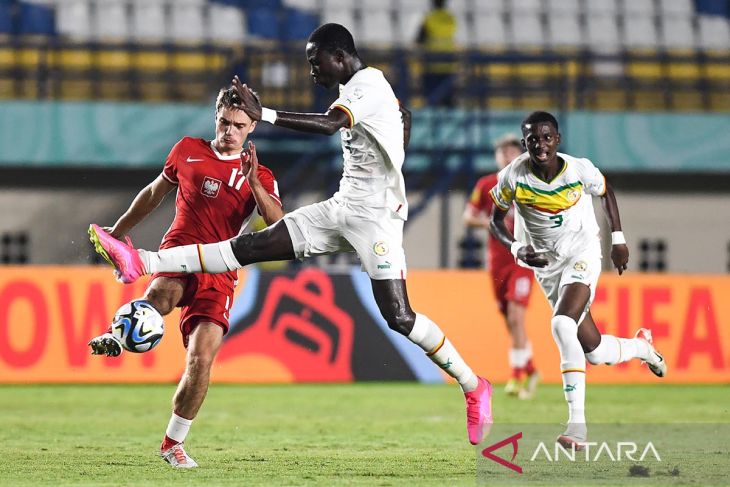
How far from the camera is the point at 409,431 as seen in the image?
877cm

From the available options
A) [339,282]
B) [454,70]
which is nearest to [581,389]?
[339,282]

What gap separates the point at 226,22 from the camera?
19.4 metres

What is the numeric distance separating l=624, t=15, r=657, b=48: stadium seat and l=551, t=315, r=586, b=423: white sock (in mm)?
13896

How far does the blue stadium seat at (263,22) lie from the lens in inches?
762

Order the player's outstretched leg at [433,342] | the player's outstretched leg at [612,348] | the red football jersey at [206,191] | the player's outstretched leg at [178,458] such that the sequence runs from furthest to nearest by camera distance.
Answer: the player's outstretched leg at [612,348], the red football jersey at [206,191], the player's outstretched leg at [433,342], the player's outstretched leg at [178,458]

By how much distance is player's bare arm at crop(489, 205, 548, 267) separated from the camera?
735 centimetres

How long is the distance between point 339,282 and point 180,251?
21.8ft

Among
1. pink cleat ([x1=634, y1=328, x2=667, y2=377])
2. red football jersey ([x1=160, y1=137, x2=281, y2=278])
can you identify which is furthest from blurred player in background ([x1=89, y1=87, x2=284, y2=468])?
pink cleat ([x1=634, y1=328, x2=667, y2=377])

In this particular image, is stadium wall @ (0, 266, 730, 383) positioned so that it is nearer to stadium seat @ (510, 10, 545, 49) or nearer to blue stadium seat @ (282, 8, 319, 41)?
blue stadium seat @ (282, 8, 319, 41)

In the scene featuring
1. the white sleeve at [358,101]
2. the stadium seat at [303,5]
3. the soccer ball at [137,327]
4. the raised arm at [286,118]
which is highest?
the stadium seat at [303,5]

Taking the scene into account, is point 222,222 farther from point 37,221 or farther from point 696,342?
point 37,221

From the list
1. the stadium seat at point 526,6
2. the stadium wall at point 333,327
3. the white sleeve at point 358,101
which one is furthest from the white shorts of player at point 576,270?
the stadium seat at point 526,6

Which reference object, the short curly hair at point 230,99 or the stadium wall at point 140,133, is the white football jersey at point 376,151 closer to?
the short curly hair at point 230,99

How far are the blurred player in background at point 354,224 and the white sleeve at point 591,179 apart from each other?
1.22 m
